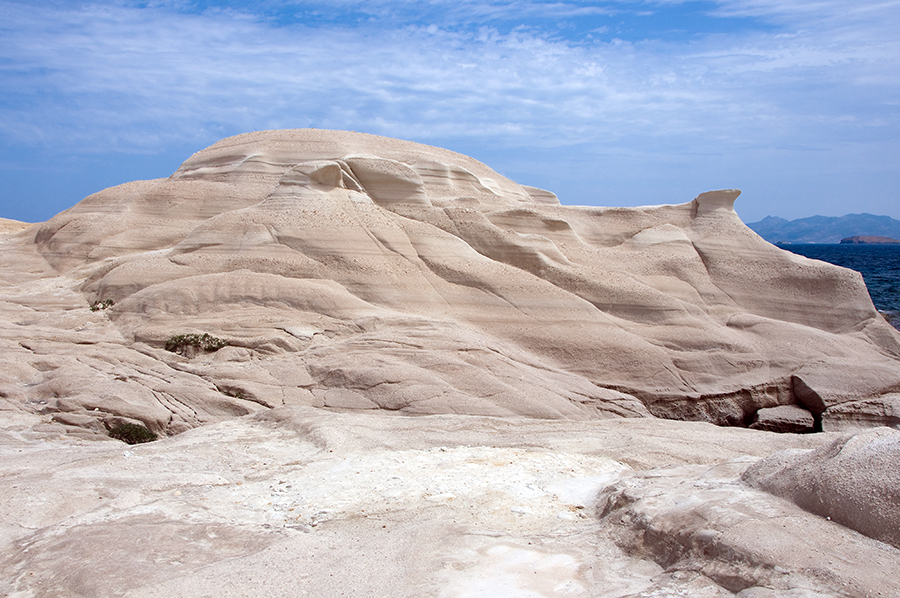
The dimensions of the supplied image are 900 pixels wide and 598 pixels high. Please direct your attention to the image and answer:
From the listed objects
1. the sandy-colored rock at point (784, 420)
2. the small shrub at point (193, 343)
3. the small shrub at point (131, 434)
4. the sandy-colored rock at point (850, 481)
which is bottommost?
the sandy-colored rock at point (784, 420)

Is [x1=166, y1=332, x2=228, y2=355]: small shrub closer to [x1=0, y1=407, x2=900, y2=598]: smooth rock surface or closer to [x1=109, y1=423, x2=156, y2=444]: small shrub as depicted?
[x1=109, y1=423, x2=156, y2=444]: small shrub

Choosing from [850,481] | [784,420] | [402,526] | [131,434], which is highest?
[850,481]

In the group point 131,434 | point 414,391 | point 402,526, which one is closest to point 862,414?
point 414,391

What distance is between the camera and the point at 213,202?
19.4 m

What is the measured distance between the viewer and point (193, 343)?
35.3ft

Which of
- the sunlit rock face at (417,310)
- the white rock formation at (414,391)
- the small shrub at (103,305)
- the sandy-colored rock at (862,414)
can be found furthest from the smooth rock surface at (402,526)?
the sandy-colored rock at (862,414)

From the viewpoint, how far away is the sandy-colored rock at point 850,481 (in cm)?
365

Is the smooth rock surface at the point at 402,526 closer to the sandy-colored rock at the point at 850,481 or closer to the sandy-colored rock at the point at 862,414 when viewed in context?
the sandy-colored rock at the point at 850,481

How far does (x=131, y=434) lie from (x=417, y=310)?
6.15 metres

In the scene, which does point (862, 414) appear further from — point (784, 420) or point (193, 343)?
point (193, 343)

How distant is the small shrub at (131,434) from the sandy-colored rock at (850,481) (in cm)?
684

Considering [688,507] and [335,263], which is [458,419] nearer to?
[688,507]

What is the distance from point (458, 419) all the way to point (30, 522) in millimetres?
5098

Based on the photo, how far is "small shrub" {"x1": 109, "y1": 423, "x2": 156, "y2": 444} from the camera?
7844mm
